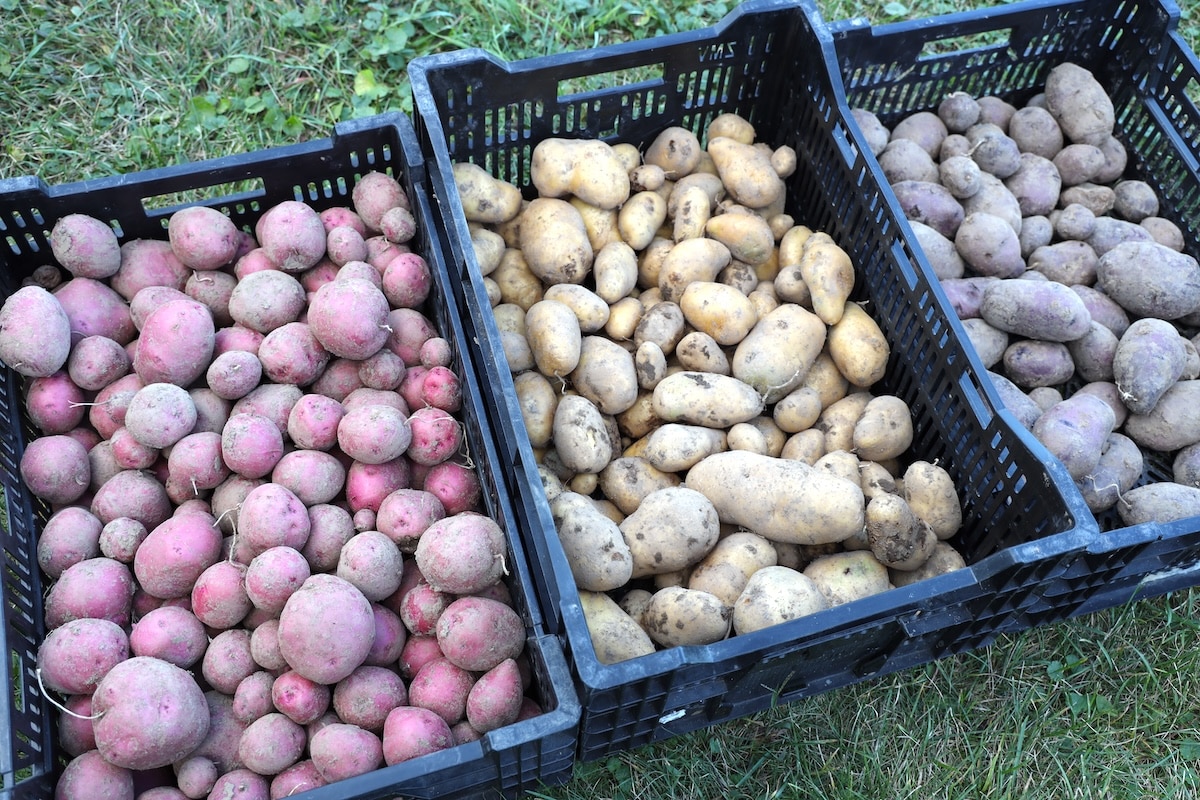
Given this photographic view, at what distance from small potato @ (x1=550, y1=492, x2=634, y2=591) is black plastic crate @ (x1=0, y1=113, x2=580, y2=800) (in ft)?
0.30

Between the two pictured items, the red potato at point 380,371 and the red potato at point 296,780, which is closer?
the red potato at point 296,780

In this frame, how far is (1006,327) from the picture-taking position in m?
2.12

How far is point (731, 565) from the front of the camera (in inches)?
70.4

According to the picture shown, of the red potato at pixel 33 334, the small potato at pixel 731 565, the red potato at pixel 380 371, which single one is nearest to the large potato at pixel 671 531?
the small potato at pixel 731 565

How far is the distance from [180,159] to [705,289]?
1.67 m

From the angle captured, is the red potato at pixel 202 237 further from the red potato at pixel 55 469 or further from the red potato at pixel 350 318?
the red potato at pixel 55 469

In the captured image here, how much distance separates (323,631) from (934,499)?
1.20m

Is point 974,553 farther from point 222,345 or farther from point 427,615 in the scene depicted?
point 222,345

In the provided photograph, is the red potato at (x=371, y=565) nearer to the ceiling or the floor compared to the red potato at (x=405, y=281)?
nearer to the floor

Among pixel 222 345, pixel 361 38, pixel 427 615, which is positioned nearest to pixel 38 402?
pixel 222 345

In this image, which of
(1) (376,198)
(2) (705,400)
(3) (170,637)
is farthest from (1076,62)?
(3) (170,637)

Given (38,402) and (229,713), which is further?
(38,402)

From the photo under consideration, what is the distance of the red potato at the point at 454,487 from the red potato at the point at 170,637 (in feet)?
1.57

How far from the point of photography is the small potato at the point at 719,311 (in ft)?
6.70
